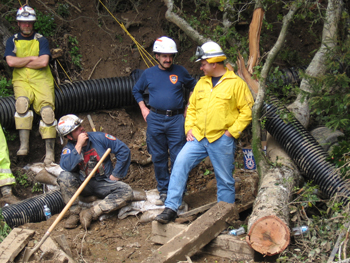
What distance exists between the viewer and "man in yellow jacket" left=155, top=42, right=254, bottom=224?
4656 mm

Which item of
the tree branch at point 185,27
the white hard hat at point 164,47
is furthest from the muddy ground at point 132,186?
the white hard hat at point 164,47

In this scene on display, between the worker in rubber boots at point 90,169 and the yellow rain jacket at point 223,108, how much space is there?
119 centimetres

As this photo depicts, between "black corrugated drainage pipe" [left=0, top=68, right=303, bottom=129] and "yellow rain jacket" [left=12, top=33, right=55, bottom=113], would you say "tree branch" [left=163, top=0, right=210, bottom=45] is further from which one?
"yellow rain jacket" [left=12, top=33, right=55, bottom=113]

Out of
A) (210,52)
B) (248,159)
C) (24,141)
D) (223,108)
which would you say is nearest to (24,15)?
(24,141)

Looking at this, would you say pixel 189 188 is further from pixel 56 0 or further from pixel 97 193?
Result: pixel 56 0

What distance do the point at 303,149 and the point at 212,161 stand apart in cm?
129

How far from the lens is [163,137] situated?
5.53 m

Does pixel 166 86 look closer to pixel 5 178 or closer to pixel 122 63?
pixel 5 178

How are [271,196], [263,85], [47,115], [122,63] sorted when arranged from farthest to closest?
[122,63] < [47,115] < [263,85] < [271,196]

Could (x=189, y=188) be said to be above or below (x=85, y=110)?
below

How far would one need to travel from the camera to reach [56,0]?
8.58 metres

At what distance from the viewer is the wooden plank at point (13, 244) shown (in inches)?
160

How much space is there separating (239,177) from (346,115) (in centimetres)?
200

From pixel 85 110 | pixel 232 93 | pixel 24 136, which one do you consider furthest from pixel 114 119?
pixel 232 93
